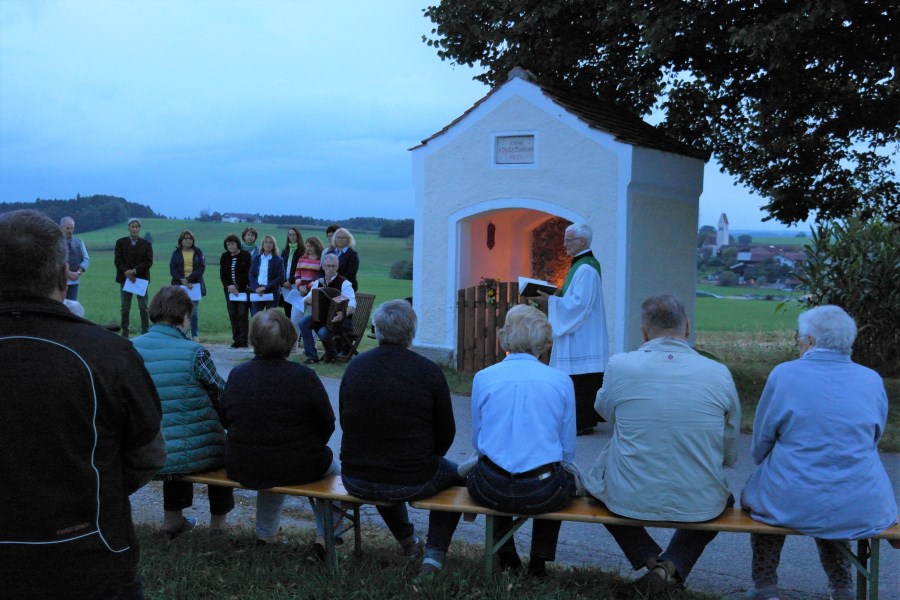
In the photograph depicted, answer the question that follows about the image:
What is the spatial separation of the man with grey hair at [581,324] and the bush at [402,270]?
1728 inches

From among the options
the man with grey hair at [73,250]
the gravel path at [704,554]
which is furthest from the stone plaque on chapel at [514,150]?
the man with grey hair at [73,250]

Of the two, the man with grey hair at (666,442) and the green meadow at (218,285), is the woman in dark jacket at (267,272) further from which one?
the man with grey hair at (666,442)

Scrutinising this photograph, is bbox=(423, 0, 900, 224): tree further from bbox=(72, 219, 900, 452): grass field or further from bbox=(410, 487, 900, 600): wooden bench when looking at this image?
bbox=(410, 487, 900, 600): wooden bench

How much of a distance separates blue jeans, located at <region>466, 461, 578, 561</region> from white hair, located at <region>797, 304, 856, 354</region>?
140 cm

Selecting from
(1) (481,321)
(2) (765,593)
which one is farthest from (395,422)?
(1) (481,321)

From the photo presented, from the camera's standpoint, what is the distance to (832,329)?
4.46 m

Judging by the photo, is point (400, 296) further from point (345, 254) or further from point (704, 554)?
point (704, 554)

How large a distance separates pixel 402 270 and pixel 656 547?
49.2 meters

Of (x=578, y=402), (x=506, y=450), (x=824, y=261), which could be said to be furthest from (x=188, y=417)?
(x=824, y=261)

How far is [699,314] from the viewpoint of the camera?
37.7m

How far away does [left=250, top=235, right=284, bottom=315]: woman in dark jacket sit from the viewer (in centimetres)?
1509

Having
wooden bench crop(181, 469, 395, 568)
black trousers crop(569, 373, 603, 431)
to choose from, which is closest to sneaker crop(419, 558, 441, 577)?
wooden bench crop(181, 469, 395, 568)

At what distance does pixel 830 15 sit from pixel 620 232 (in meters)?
3.21

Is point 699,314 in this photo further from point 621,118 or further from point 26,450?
point 26,450
